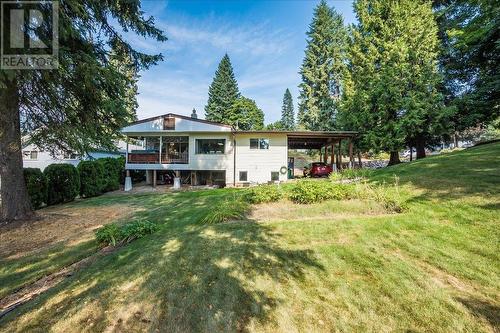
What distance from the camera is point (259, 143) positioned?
2031 cm

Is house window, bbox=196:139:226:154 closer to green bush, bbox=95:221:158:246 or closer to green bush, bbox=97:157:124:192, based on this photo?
green bush, bbox=97:157:124:192

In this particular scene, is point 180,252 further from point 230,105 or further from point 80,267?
point 230,105

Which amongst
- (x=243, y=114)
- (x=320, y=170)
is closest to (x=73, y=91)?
(x=320, y=170)

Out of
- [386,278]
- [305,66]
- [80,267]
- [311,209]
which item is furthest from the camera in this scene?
[305,66]

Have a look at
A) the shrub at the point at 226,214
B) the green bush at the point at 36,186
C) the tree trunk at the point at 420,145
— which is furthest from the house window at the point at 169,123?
the tree trunk at the point at 420,145

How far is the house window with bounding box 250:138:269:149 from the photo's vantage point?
2029 cm

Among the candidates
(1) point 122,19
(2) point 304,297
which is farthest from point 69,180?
(2) point 304,297

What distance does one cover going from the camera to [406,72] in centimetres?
1819

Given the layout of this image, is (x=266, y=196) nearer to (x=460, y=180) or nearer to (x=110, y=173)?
(x=460, y=180)

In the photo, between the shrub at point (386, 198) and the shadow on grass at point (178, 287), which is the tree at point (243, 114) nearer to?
the shrub at point (386, 198)

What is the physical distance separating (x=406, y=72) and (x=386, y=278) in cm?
1913

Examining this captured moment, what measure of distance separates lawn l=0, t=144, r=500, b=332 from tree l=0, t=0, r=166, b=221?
13.0 ft

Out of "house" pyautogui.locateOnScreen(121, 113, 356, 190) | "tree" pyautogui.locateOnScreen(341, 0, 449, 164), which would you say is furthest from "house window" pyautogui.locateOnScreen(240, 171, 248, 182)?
"tree" pyautogui.locateOnScreen(341, 0, 449, 164)

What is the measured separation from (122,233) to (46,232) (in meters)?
2.97
